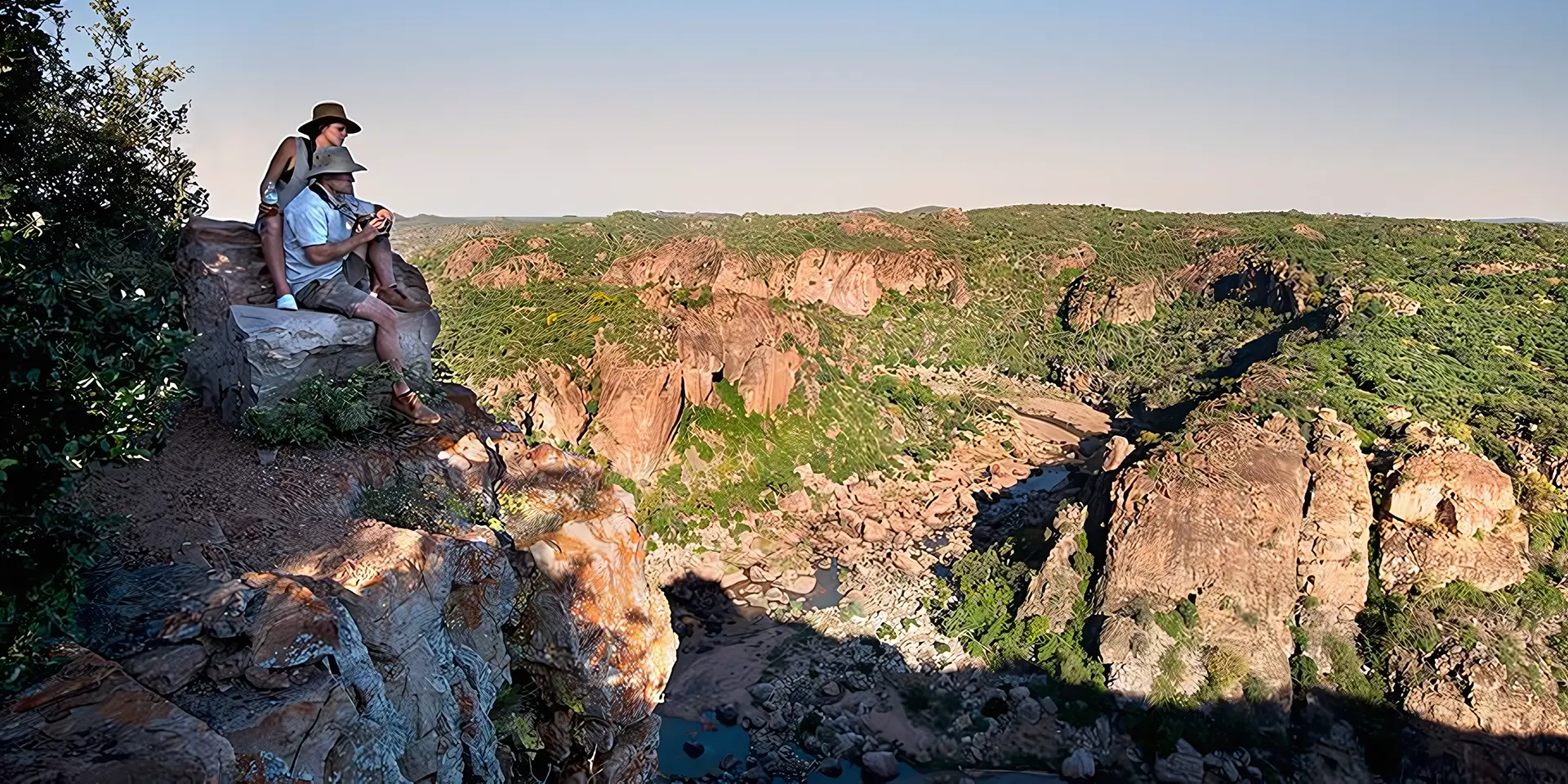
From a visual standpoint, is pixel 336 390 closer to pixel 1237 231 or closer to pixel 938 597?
pixel 938 597

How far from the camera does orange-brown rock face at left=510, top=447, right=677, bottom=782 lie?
8.45 meters

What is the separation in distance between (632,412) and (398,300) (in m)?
23.2

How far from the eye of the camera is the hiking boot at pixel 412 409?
27.7 feet

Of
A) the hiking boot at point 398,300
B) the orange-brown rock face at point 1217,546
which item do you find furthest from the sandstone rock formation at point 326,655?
the orange-brown rock face at point 1217,546

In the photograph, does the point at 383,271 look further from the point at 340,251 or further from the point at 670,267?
the point at 670,267

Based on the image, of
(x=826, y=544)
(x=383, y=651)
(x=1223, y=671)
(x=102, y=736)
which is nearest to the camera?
(x=102, y=736)

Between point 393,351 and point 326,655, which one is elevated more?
point 393,351

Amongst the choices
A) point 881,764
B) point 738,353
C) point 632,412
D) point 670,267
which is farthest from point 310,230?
point 670,267

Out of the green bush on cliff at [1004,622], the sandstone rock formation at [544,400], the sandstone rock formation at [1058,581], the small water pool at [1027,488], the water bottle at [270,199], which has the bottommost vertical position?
the green bush on cliff at [1004,622]

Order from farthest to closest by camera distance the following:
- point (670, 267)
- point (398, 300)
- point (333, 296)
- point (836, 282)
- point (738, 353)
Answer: point (836, 282), point (670, 267), point (738, 353), point (398, 300), point (333, 296)

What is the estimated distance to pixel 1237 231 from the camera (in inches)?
2901

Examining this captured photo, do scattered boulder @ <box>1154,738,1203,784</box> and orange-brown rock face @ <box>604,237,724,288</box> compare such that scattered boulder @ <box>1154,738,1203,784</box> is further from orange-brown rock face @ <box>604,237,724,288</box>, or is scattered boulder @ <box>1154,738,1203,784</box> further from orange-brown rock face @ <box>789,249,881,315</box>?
orange-brown rock face @ <box>789,249,881,315</box>

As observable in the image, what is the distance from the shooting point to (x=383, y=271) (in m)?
8.83

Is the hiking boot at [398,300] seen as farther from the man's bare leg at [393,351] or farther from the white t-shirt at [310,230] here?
the white t-shirt at [310,230]
